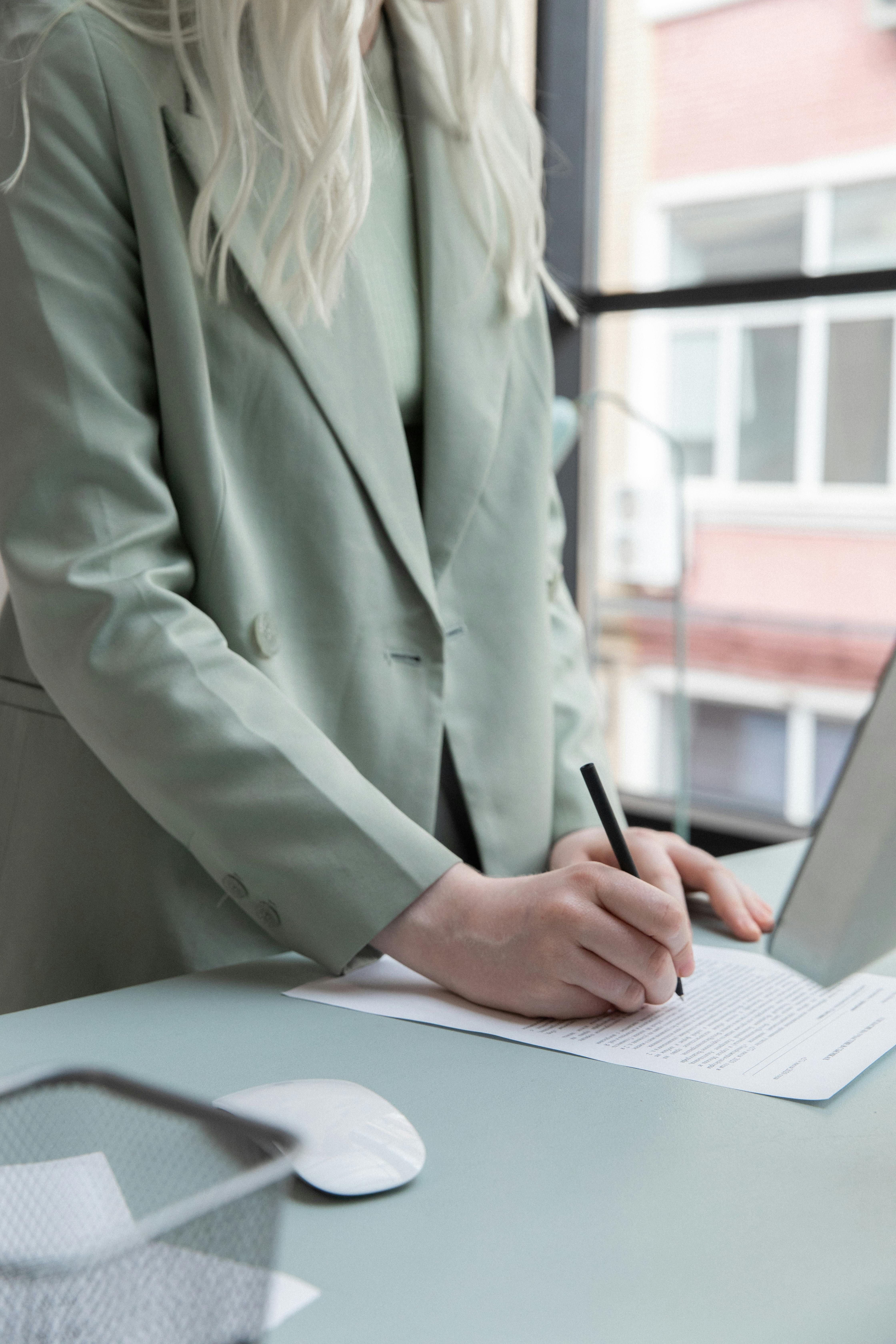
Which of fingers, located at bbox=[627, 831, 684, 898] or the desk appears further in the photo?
fingers, located at bbox=[627, 831, 684, 898]

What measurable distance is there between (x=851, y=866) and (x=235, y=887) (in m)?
0.52

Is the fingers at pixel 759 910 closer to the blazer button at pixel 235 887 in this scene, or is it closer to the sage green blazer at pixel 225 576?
the sage green blazer at pixel 225 576

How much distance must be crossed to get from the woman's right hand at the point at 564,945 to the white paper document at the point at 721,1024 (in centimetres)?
1

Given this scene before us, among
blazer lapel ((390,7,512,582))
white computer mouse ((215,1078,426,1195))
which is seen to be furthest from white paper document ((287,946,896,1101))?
blazer lapel ((390,7,512,582))

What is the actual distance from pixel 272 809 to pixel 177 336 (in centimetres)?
34

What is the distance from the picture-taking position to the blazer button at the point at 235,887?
2.85ft

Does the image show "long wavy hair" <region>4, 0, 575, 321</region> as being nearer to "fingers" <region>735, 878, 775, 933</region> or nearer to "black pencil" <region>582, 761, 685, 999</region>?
"black pencil" <region>582, 761, 685, 999</region>

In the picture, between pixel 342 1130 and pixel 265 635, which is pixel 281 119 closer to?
pixel 265 635

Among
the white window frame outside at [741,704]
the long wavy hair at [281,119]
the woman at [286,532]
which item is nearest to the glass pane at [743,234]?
the white window frame outside at [741,704]

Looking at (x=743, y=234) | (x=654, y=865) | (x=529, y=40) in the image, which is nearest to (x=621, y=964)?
(x=654, y=865)

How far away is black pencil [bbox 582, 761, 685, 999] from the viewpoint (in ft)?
2.60

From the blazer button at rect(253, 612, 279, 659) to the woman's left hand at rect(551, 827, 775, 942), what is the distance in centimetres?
28

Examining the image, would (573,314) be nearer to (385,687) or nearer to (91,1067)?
(385,687)

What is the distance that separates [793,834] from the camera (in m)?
2.65
